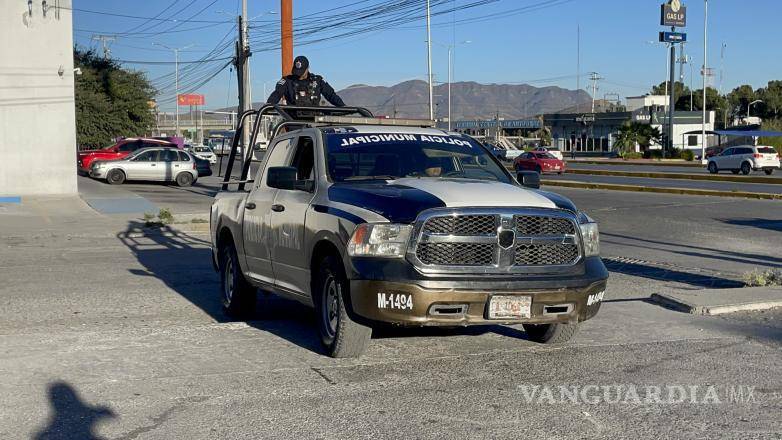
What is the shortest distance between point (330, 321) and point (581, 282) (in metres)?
1.91

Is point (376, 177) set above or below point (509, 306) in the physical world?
above

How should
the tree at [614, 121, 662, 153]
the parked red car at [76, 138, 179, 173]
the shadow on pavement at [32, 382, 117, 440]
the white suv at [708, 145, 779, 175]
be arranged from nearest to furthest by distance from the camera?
the shadow on pavement at [32, 382, 117, 440], the parked red car at [76, 138, 179, 173], the white suv at [708, 145, 779, 175], the tree at [614, 121, 662, 153]

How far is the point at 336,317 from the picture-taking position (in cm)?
723

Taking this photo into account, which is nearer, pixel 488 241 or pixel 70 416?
pixel 70 416

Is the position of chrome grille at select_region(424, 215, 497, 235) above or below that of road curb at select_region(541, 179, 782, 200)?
above

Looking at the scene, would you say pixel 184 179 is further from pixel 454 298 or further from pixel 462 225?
pixel 454 298

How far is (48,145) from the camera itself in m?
30.7

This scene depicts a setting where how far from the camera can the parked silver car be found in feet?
129

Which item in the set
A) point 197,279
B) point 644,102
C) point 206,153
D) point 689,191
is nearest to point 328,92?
point 197,279

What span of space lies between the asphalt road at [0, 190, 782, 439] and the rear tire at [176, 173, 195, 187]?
28.1 metres

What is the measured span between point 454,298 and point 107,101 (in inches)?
2354

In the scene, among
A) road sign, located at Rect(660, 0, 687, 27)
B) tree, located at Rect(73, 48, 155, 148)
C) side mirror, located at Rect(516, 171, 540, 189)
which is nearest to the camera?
side mirror, located at Rect(516, 171, 540, 189)

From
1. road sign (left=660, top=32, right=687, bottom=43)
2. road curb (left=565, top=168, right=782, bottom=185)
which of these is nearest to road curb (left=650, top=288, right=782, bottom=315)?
road curb (left=565, top=168, right=782, bottom=185)

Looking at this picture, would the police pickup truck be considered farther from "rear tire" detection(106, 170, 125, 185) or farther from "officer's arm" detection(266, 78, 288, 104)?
"rear tire" detection(106, 170, 125, 185)
